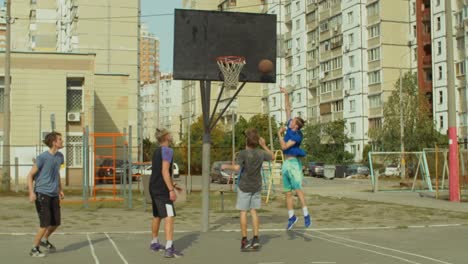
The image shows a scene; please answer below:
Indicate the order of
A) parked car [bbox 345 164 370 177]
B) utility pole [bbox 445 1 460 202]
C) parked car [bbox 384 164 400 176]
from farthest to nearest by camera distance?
parked car [bbox 345 164 370 177], parked car [bbox 384 164 400 176], utility pole [bbox 445 1 460 202]

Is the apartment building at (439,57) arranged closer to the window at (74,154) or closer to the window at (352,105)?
the window at (352,105)

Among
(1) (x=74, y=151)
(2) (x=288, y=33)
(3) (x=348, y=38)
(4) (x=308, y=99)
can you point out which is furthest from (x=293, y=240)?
(2) (x=288, y=33)

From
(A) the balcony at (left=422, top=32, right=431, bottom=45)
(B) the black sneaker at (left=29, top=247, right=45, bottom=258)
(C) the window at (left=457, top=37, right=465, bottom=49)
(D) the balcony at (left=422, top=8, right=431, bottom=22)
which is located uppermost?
(D) the balcony at (left=422, top=8, right=431, bottom=22)

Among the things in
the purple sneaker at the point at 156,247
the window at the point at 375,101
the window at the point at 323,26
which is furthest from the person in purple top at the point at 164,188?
the window at the point at 323,26

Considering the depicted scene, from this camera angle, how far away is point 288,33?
91938mm

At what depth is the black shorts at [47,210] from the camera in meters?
9.85

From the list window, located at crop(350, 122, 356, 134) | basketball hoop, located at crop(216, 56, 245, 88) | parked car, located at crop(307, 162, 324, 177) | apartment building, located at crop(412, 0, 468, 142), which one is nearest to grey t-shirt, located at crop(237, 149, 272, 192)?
basketball hoop, located at crop(216, 56, 245, 88)

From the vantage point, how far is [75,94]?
4100cm

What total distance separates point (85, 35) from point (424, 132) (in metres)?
42.0

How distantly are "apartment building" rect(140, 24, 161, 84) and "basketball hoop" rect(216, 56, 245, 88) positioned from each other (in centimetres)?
16265

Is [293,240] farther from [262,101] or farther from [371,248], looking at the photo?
[262,101]

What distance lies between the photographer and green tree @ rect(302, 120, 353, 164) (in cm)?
7162

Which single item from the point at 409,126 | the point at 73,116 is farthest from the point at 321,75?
the point at 73,116

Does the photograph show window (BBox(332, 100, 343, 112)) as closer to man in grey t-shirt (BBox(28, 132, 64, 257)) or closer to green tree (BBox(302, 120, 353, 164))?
green tree (BBox(302, 120, 353, 164))
